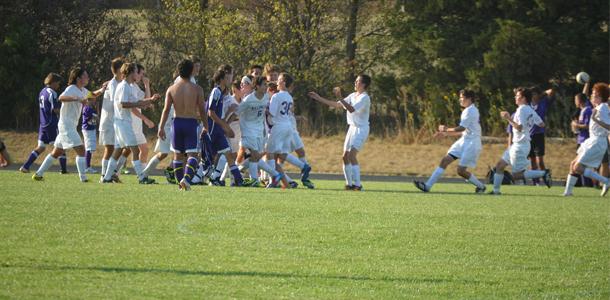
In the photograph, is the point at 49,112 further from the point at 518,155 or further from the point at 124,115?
the point at 518,155

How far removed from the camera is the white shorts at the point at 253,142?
1880 centimetres

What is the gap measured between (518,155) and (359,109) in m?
3.04

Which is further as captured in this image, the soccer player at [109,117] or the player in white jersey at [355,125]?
the player in white jersey at [355,125]

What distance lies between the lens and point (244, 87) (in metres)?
19.4

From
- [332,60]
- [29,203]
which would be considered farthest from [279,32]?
[29,203]

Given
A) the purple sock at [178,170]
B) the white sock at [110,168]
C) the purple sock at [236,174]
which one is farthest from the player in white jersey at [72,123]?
the purple sock at [236,174]

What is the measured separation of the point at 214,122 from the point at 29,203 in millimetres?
6039

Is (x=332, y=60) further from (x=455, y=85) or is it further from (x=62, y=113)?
(x=62, y=113)

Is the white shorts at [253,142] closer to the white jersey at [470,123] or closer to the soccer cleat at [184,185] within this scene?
the soccer cleat at [184,185]

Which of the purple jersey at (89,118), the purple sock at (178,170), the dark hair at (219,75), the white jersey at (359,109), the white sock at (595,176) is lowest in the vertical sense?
the white sock at (595,176)

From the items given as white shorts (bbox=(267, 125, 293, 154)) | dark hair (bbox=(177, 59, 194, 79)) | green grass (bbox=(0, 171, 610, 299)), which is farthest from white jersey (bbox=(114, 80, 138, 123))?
green grass (bbox=(0, 171, 610, 299))

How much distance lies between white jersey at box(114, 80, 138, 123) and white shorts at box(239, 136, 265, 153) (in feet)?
6.63

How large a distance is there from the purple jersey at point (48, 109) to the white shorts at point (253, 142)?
3.52 meters

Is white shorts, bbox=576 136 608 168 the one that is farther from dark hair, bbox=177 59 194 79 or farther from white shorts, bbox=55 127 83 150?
white shorts, bbox=55 127 83 150
